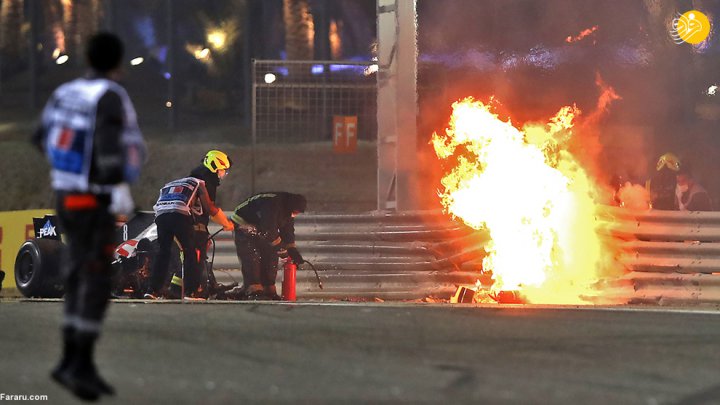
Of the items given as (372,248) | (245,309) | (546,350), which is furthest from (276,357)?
(372,248)

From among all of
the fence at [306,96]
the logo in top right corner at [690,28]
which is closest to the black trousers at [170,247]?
the fence at [306,96]

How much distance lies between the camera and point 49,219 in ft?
46.7

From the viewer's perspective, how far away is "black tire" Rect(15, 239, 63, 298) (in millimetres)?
12523

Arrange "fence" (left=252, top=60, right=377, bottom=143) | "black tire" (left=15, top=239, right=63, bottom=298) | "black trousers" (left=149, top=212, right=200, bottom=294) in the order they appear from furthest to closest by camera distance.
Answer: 1. "fence" (left=252, top=60, right=377, bottom=143)
2. "black tire" (left=15, top=239, right=63, bottom=298)
3. "black trousers" (left=149, top=212, right=200, bottom=294)

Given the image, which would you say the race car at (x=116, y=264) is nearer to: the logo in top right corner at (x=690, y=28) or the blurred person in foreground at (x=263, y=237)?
the blurred person in foreground at (x=263, y=237)

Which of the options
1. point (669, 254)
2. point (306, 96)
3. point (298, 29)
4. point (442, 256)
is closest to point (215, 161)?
point (442, 256)

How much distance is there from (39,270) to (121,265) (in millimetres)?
888

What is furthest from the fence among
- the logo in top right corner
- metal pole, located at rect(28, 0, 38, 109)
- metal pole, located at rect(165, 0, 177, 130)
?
metal pole, located at rect(28, 0, 38, 109)

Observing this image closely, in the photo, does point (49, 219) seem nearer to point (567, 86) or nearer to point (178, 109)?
point (567, 86)

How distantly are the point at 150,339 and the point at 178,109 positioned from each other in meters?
27.4

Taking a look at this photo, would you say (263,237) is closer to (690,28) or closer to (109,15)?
(690,28)

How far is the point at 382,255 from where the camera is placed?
42.8 ft

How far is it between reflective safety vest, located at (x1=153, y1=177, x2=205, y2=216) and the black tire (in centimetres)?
133

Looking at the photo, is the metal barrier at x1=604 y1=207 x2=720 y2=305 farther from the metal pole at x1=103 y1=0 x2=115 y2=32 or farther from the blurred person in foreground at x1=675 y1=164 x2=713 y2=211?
the metal pole at x1=103 y1=0 x2=115 y2=32
